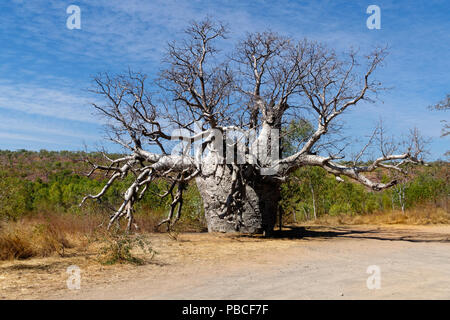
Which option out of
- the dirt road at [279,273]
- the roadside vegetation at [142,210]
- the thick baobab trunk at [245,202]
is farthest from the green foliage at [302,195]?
the dirt road at [279,273]

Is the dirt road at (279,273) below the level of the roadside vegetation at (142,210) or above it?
below

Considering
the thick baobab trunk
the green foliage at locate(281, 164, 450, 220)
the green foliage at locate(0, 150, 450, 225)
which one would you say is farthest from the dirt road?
the green foliage at locate(281, 164, 450, 220)

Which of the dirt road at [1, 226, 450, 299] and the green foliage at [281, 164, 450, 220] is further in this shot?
the green foliage at [281, 164, 450, 220]

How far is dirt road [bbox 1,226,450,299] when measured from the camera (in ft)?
15.6

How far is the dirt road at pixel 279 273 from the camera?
15.6 feet

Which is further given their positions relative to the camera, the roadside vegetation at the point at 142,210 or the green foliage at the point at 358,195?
the green foliage at the point at 358,195

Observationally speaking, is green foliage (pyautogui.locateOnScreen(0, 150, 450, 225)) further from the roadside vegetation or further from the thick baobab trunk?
the thick baobab trunk

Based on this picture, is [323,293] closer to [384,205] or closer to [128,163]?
[128,163]

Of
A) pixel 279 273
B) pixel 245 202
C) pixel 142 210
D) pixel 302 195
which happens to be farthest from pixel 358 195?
pixel 279 273

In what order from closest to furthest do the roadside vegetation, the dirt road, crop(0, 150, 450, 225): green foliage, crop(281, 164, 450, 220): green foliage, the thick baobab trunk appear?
the dirt road < the roadside vegetation < the thick baobab trunk < crop(0, 150, 450, 225): green foliage < crop(281, 164, 450, 220): green foliage

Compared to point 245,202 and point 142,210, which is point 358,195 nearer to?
point 245,202

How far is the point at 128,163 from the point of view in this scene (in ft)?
41.8

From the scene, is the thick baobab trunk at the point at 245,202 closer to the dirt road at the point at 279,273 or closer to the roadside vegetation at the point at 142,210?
the roadside vegetation at the point at 142,210

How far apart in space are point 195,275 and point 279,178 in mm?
5526
